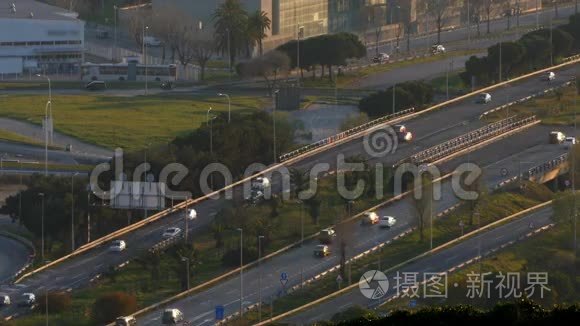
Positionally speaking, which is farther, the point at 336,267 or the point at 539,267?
the point at 336,267

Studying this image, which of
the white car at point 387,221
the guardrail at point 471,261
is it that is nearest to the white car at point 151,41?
the white car at point 387,221

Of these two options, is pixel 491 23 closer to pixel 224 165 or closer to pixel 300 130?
pixel 300 130

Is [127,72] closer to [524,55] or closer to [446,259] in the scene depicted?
[524,55]

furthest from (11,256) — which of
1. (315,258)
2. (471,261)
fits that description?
(471,261)

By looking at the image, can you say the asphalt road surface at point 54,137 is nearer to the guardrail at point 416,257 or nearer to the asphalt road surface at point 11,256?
the asphalt road surface at point 11,256

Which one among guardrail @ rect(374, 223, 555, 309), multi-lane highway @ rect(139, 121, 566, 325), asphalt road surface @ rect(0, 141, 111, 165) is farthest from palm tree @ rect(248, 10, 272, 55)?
guardrail @ rect(374, 223, 555, 309)

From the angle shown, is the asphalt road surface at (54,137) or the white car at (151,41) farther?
the white car at (151,41)
